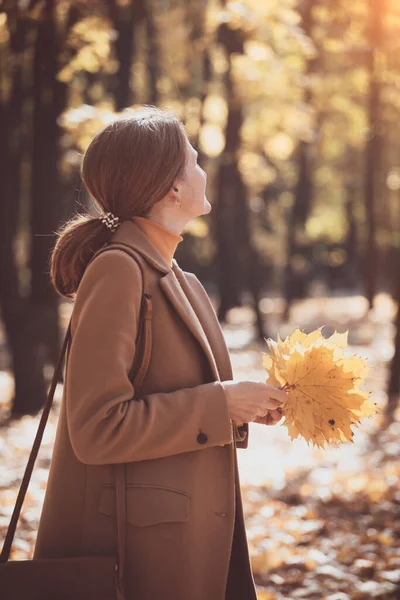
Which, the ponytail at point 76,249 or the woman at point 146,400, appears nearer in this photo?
the woman at point 146,400

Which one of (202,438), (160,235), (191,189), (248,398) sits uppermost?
(191,189)

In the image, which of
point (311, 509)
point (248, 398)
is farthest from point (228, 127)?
point (248, 398)

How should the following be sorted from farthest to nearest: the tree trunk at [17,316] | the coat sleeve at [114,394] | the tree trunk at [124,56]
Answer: the tree trunk at [124,56], the tree trunk at [17,316], the coat sleeve at [114,394]

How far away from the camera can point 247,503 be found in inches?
275

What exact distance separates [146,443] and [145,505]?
0.63 feet

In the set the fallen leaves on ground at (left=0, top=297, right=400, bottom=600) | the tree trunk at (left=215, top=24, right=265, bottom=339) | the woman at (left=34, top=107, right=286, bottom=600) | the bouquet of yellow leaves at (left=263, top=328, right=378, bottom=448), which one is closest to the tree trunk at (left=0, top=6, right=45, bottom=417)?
the fallen leaves on ground at (left=0, top=297, right=400, bottom=600)

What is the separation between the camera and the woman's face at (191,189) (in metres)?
2.44

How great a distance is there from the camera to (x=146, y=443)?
221cm

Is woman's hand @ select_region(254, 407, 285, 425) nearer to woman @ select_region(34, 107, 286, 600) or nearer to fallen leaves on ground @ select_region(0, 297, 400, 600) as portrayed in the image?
woman @ select_region(34, 107, 286, 600)

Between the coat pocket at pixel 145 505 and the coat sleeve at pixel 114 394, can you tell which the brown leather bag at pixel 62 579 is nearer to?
the coat pocket at pixel 145 505

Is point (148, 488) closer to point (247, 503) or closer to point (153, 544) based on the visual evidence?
point (153, 544)

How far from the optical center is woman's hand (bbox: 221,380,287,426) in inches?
91.7

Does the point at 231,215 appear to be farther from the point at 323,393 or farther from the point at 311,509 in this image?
the point at 323,393

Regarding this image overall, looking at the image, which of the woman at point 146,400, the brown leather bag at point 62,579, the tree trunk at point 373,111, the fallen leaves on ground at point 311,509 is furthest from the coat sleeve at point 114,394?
the tree trunk at point 373,111
